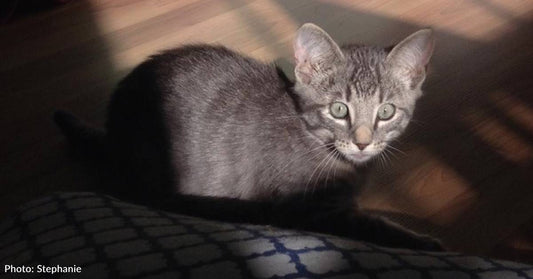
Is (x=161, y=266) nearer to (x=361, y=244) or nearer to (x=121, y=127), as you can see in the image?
(x=361, y=244)

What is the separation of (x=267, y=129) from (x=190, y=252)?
Result: 65cm

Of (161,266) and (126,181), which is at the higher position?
(161,266)

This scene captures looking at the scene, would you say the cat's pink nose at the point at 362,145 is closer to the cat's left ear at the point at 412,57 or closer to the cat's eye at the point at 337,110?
the cat's eye at the point at 337,110

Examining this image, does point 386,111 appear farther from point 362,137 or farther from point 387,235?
point 387,235

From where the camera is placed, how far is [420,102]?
5.77 ft

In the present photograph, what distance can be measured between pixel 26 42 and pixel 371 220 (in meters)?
1.55

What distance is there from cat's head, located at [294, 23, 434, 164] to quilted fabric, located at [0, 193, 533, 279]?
17.2 inches

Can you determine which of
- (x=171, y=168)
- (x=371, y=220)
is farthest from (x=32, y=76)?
(x=371, y=220)

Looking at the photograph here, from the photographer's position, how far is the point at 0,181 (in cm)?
152

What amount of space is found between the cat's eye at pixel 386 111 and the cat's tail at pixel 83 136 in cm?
77

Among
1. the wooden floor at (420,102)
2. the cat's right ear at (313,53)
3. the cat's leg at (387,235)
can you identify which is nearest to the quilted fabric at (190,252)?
the cat's leg at (387,235)

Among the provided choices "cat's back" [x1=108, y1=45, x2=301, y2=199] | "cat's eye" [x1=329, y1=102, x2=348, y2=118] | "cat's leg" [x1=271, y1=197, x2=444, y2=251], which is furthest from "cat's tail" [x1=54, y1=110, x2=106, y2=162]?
"cat's eye" [x1=329, y1=102, x2=348, y2=118]

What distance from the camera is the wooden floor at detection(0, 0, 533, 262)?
4.72 feet

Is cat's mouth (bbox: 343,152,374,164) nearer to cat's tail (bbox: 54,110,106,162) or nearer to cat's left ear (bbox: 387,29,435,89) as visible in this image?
cat's left ear (bbox: 387,29,435,89)
